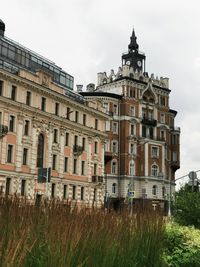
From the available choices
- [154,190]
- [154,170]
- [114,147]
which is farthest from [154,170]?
[114,147]

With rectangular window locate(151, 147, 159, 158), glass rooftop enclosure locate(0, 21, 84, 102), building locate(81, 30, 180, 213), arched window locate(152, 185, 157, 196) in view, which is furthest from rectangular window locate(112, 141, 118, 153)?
glass rooftop enclosure locate(0, 21, 84, 102)

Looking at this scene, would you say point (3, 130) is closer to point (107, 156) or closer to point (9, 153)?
point (9, 153)

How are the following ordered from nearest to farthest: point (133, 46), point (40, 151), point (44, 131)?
point (40, 151) < point (44, 131) < point (133, 46)

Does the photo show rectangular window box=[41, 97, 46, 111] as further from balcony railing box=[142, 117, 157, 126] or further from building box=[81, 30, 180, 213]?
balcony railing box=[142, 117, 157, 126]

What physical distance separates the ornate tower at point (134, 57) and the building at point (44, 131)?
Result: 94.5ft

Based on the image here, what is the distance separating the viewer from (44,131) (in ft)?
142

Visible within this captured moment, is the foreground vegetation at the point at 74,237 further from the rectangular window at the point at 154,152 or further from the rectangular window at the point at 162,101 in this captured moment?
the rectangular window at the point at 162,101

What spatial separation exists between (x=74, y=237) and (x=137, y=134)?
67378 millimetres

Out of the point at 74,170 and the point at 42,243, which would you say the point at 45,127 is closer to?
the point at 74,170

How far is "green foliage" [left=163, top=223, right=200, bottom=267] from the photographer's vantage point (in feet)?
34.6

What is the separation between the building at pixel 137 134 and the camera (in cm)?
6956

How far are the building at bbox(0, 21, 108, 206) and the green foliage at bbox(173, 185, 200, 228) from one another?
13857mm

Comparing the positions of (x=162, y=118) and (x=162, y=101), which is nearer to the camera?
(x=162, y=118)

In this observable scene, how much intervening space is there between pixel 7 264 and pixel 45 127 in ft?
131
